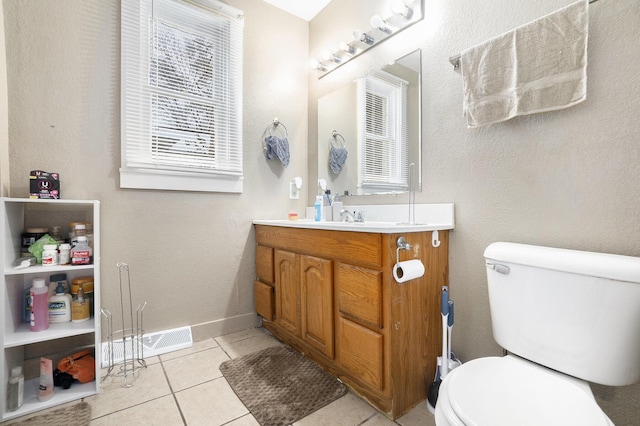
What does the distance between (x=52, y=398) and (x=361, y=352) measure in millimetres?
1484

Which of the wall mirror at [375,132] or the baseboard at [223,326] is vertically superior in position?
the wall mirror at [375,132]

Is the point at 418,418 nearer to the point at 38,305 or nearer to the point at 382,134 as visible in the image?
the point at 382,134

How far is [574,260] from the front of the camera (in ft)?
3.10

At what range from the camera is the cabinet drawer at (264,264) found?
2039 millimetres

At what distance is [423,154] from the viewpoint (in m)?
1.65

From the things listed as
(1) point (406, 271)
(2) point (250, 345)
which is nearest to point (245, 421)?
(2) point (250, 345)

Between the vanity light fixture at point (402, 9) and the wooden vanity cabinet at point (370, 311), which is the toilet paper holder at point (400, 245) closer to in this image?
the wooden vanity cabinet at point (370, 311)

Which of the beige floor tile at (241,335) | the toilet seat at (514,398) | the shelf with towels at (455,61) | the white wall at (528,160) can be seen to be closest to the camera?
the toilet seat at (514,398)

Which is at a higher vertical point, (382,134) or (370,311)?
(382,134)

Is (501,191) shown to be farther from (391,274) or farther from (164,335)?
(164,335)

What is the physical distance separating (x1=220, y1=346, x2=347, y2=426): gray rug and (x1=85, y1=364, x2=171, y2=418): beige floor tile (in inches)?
12.8

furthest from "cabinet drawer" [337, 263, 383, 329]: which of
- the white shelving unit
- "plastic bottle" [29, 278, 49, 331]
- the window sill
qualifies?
"plastic bottle" [29, 278, 49, 331]

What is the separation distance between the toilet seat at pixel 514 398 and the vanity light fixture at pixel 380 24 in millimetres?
1858

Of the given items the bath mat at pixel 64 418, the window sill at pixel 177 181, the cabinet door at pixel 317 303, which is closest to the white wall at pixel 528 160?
the cabinet door at pixel 317 303
